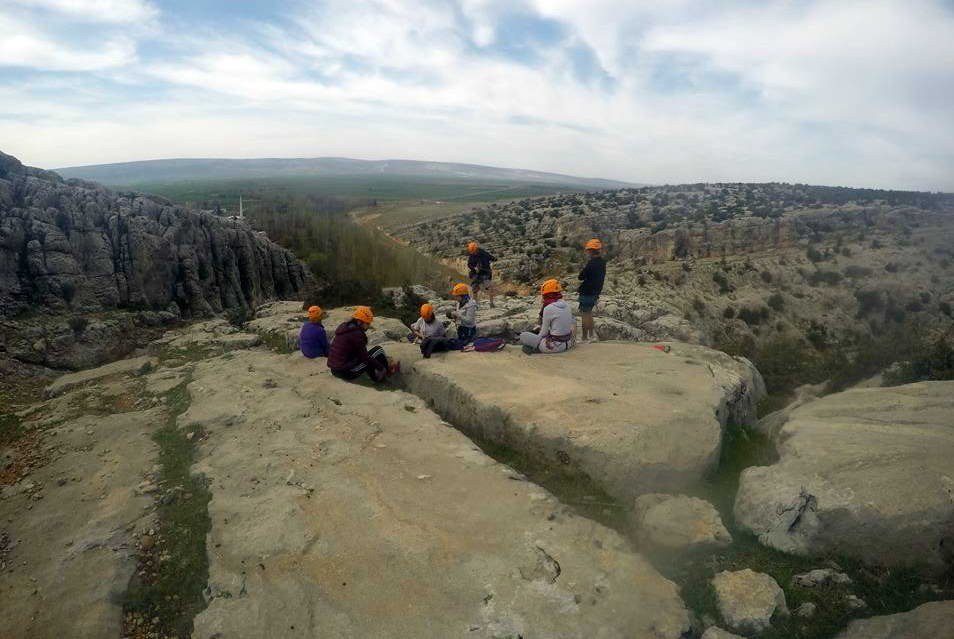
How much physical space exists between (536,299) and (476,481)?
47.0 feet

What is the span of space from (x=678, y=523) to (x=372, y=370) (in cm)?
693

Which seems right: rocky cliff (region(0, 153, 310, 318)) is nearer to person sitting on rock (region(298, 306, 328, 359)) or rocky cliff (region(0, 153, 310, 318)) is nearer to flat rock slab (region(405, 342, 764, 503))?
person sitting on rock (region(298, 306, 328, 359))

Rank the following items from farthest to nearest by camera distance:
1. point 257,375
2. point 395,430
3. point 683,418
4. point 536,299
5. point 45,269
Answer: point 536,299 → point 45,269 → point 257,375 → point 395,430 → point 683,418

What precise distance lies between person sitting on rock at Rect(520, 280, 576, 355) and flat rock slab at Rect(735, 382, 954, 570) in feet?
16.0

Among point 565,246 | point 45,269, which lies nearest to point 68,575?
point 45,269

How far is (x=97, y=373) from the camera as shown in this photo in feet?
41.7

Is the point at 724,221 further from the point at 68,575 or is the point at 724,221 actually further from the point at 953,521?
the point at 68,575

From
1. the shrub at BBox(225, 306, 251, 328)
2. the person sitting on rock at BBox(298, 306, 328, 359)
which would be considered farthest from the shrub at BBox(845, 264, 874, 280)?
the shrub at BBox(225, 306, 251, 328)

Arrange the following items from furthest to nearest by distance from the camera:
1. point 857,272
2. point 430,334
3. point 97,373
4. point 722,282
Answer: point 857,272, point 722,282, point 97,373, point 430,334

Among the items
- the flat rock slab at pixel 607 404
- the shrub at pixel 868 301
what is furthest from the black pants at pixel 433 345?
the shrub at pixel 868 301

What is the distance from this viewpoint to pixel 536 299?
20.7 m

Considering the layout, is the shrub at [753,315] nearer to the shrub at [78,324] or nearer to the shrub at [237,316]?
the shrub at [237,316]

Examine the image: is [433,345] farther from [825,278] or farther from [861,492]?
[825,278]

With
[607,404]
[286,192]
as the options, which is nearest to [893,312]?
[607,404]
